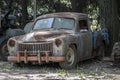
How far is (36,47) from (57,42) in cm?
77

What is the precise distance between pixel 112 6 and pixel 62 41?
17.0ft

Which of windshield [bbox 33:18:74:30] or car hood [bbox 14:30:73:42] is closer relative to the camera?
car hood [bbox 14:30:73:42]

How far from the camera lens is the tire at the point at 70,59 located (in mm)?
14023

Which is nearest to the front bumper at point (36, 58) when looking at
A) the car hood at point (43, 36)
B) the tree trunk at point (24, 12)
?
the car hood at point (43, 36)

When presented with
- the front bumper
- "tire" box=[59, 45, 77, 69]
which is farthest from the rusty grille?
"tire" box=[59, 45, 77, 69]

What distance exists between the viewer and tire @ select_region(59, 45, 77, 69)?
552 inches

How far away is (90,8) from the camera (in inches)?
1042

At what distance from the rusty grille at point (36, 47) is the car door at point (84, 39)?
1506mm

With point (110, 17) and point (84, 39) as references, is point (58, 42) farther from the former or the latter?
point (110, 17)

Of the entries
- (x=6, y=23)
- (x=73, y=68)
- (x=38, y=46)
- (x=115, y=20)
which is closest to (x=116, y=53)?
(x=73, y=68)

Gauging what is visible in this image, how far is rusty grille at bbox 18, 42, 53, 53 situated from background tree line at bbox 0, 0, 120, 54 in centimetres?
459

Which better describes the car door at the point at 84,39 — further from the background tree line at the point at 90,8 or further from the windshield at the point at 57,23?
the background tree line at the point at 90,8

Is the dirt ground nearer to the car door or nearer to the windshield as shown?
the car door

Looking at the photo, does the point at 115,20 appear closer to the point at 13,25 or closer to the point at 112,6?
the point at 112,6
